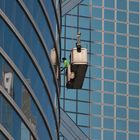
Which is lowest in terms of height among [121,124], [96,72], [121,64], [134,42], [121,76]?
[121,124]

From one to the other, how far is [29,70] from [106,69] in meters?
81.3

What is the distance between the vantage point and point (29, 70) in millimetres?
30375

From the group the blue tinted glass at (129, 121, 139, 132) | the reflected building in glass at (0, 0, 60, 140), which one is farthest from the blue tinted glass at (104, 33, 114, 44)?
the reflected building in glass at (0, 0, 60, 140)

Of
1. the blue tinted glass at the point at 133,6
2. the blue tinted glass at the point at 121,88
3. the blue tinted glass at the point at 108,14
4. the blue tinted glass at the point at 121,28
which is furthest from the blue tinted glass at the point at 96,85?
the blue tinted glass at the point at 133,6

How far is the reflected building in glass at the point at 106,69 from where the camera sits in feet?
352

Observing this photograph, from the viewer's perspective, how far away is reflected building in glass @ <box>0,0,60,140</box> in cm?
2812

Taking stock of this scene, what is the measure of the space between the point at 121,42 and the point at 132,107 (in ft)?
29.5

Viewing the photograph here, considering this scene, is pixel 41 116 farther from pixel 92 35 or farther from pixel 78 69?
pixel 92 35

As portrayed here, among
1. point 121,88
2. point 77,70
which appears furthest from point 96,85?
point 77,70

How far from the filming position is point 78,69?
29344mm

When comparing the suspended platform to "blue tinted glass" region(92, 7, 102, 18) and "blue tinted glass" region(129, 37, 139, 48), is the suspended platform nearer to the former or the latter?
"blue tinted glass" region(92, 7, 102, 18)

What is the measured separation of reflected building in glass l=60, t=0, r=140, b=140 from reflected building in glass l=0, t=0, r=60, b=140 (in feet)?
230

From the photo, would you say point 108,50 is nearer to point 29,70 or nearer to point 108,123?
point 108,123

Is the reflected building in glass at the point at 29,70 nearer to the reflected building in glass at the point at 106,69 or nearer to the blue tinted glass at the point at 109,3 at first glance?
the reflected building in glass at the point at 106,69
